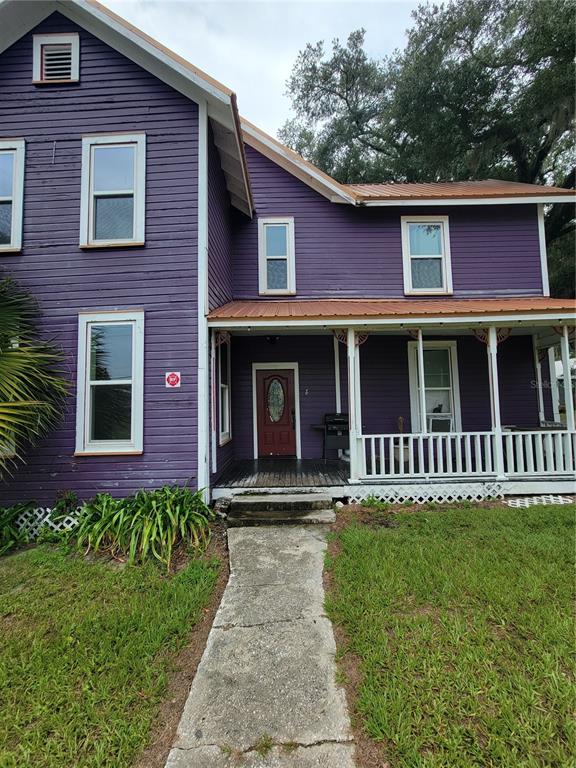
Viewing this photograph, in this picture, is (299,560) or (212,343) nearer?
(299,560)

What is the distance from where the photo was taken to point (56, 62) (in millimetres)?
6094

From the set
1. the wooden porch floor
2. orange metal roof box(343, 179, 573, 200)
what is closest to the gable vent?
orange metal roof box(343, 179, 573, 200)

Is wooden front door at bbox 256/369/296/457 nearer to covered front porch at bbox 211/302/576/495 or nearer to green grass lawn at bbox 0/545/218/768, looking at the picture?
covered front porch at bbox 211/302/576/495

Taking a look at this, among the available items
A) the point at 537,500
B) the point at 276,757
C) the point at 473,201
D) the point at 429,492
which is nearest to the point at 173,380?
the point at 276,757

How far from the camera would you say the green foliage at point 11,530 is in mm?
5223

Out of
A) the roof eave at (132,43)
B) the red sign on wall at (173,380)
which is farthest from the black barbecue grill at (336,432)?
the roof eave at (132,43)

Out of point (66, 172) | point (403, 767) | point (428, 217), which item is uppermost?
point (428, 217)

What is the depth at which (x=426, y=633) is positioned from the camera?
2.90 metres

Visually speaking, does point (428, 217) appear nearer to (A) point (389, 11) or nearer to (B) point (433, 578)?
(B) point (433, 578)

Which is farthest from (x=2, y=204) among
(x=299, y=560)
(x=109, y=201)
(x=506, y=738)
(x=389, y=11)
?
(x=389, y=11)

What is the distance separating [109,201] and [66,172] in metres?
0.85

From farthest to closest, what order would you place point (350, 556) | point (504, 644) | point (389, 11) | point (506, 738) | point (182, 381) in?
point (389, 11) < point (182, 381) < point (350, 556) < point (504, 644) < point (506, 738)

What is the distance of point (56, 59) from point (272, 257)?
5016 millimetres

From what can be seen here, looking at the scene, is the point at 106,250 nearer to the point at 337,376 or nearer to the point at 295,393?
the point at 295,393
